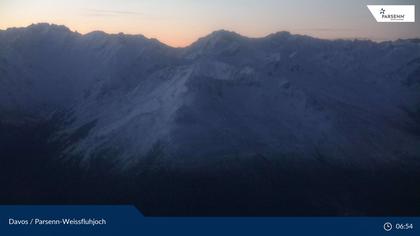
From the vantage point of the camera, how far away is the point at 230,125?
463 inches

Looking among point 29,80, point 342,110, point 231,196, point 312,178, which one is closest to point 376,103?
point 342,110

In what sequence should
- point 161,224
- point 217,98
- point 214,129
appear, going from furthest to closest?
1. point 217,98
2. point 214,129
3. point 161,224

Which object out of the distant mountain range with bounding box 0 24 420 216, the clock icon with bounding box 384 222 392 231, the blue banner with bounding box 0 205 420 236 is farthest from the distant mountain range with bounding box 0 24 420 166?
the blue banner with bounding box 0 205 420 236

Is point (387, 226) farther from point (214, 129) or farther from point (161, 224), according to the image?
point (214, 129)

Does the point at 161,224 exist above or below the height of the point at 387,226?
above

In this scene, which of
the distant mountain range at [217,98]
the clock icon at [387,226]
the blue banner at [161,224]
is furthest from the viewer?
the distant mountain range at [217,98]

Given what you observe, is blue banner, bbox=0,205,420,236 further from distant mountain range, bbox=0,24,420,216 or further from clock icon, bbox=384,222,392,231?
distant mountain range, bbox=0,24,420,216

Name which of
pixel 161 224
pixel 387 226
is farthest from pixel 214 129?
pixel 387 226

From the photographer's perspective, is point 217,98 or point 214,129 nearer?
point 214,129

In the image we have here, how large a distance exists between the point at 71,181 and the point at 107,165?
2.45 metres

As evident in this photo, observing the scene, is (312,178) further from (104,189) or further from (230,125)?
(104,189)

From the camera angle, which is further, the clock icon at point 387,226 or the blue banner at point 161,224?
the clock icon at point 387,226

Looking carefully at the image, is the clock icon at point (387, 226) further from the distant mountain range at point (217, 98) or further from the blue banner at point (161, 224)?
the distant mountain range at point (217, 98)

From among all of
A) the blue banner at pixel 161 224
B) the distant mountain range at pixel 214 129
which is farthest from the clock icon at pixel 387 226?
the distant mountain range at pixel 214 129
